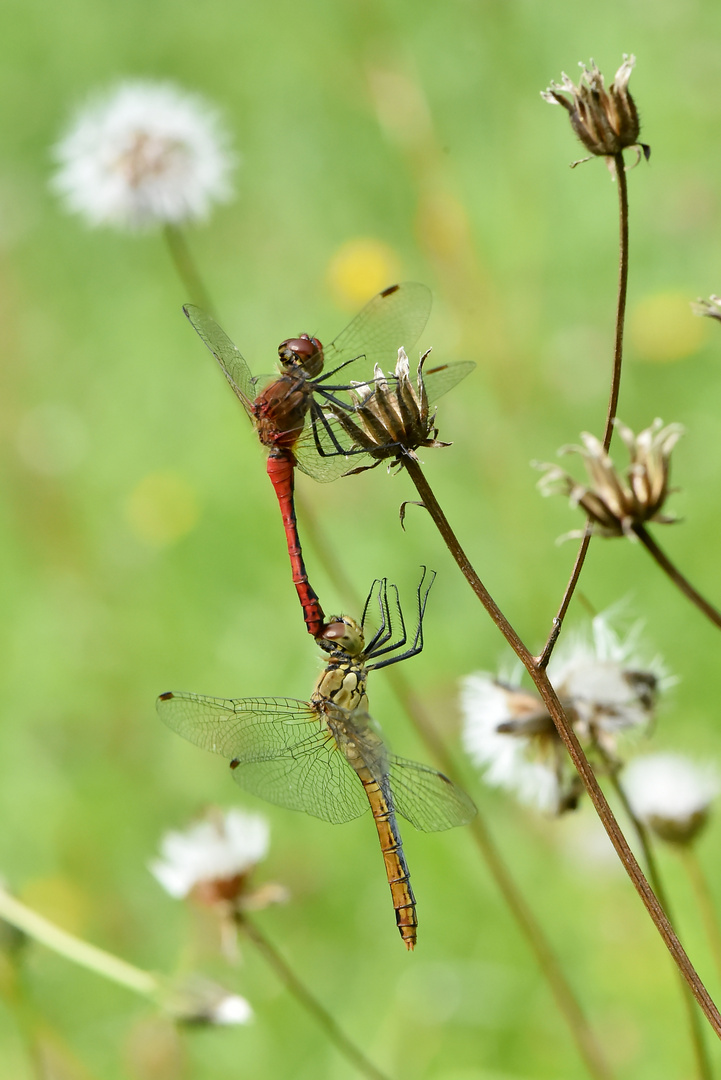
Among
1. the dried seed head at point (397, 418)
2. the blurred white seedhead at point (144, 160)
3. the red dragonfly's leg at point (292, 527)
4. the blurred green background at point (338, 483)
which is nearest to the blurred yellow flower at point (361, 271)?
the blurred green background at point (338, 483)

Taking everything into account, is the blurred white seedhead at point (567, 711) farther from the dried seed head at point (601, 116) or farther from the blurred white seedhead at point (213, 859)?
the dried seed head at point (601, 116)

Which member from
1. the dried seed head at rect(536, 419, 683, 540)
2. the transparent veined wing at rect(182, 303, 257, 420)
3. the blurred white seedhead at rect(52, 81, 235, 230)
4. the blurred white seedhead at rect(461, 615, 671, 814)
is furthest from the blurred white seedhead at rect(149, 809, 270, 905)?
the blurred white seedhead at rect(52, 81, 235, 230)

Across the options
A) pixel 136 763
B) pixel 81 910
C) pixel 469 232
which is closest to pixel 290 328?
pixel 469 232

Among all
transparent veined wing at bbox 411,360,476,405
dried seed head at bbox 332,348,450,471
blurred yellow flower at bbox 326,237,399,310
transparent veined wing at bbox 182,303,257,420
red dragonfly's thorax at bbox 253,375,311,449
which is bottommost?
dried seed head at bbox 332,348,450,471

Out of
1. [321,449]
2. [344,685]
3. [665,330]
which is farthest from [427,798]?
[665,330]

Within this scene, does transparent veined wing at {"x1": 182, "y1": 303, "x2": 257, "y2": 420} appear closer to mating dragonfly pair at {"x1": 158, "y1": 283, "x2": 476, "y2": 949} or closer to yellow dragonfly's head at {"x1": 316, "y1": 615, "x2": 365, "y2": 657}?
mating dragonfly pair at {"x1": 158, "y1": 283, "x2": 476, "y2": 949}
